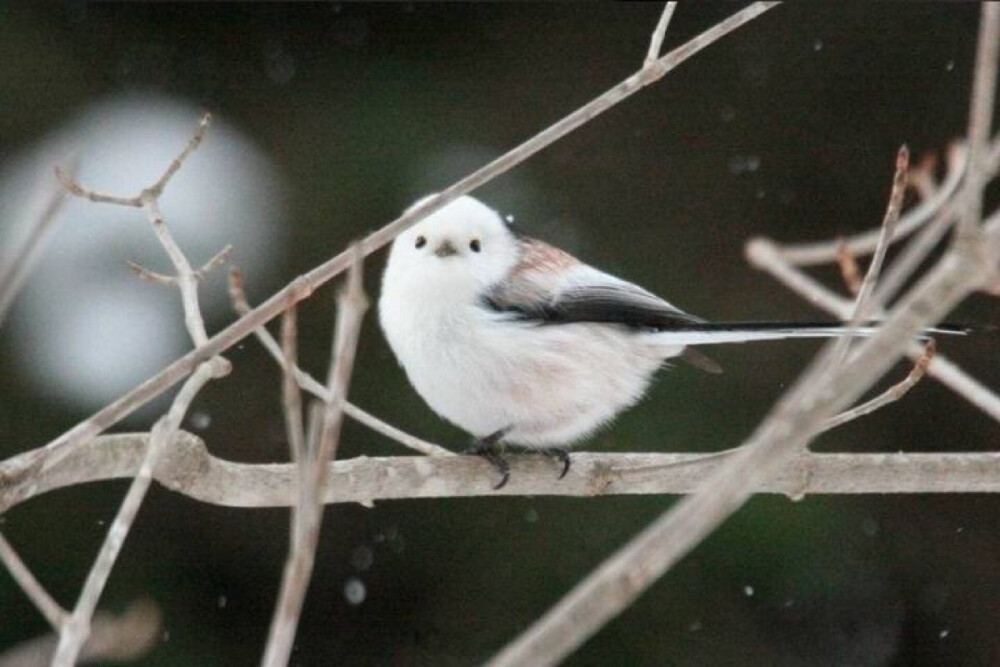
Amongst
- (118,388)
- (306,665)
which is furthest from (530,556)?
(118,388)

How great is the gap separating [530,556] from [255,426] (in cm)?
89

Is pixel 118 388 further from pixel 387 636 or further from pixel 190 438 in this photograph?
pixel 190 438

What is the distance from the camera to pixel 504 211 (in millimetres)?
3863

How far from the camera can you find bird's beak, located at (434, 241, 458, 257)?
8.01ft

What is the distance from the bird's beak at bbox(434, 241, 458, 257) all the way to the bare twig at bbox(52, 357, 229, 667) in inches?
34.3

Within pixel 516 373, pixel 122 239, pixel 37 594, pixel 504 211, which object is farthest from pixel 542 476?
pixel 122 239

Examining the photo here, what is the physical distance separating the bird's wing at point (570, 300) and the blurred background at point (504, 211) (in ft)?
3.67

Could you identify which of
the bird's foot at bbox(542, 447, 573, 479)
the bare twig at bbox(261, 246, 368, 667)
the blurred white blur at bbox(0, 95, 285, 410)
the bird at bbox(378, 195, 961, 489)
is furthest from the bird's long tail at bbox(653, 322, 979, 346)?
the blurred white blur at bbox(0, 95, 285, 410)

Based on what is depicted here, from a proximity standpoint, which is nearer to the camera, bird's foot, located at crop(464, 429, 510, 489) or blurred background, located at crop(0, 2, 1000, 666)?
bird's foot, located at crop(464, 429, 510, 489)

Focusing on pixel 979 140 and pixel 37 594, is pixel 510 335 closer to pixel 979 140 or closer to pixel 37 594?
pixel 37 594

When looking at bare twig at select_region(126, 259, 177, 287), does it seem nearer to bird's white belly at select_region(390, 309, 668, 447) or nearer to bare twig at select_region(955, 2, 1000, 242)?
bird's white belly at select_region(390, 309, 668, 447)

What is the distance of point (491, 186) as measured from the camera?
13.1ft

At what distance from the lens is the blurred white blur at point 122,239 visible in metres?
3.83

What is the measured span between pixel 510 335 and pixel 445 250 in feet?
0.67
